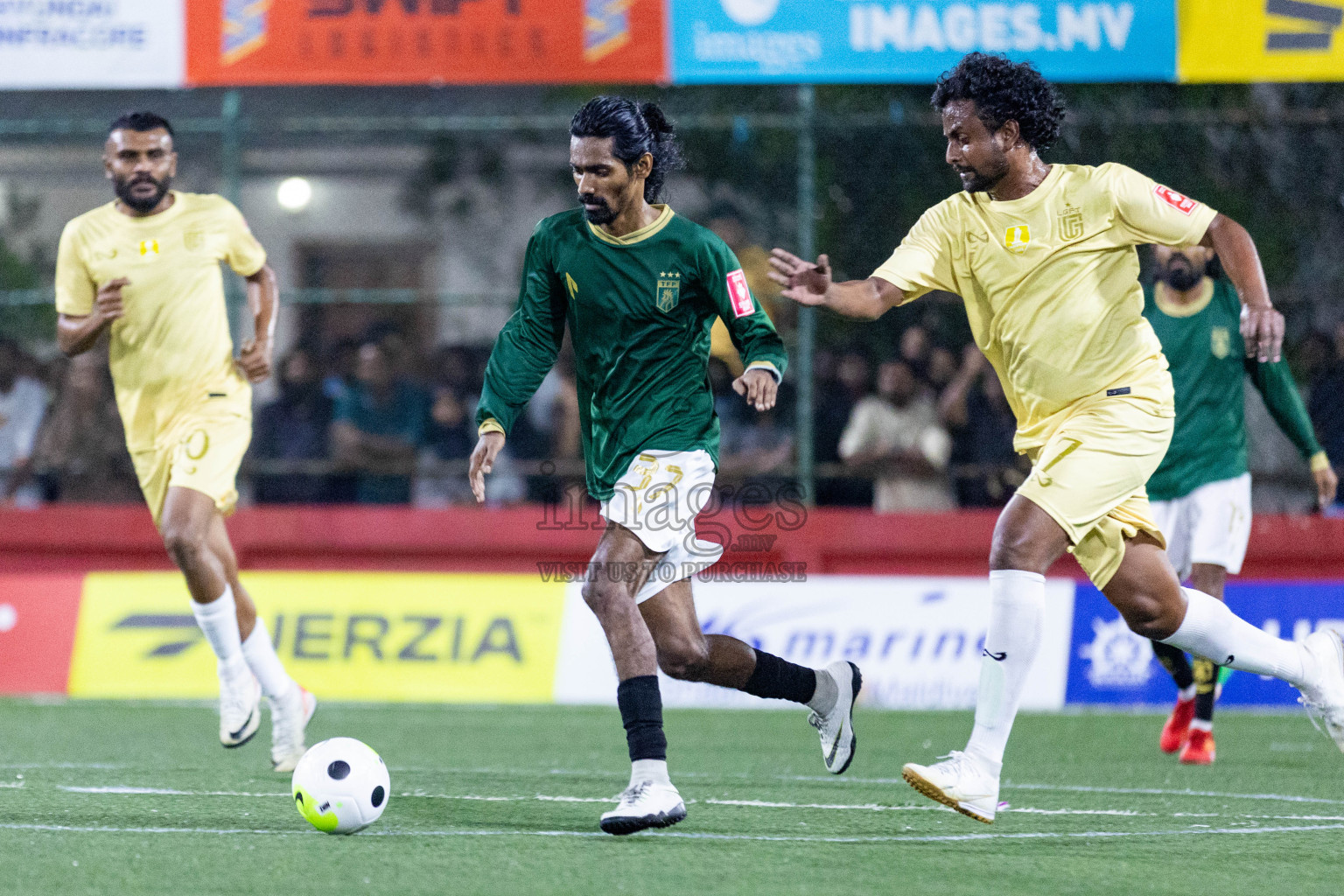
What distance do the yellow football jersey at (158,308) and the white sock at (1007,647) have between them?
12.4 ft

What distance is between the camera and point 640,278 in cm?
593

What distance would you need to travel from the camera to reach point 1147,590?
5840 mm

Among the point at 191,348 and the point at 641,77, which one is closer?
the point at 191,348

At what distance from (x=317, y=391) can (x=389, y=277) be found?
310 cm

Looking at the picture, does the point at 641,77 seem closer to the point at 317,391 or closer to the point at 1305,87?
the point at 317,391

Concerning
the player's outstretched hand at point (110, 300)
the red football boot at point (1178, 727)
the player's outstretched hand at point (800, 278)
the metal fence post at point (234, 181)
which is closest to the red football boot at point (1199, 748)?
the red football boot at point (1178, 727)

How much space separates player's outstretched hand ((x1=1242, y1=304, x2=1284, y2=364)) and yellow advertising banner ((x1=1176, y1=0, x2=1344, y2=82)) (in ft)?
20.9

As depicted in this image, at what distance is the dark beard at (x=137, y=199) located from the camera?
7926mm

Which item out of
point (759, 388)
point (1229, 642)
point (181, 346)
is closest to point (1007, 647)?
point (1229, 642)

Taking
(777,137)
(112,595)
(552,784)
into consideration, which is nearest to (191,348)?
(552,784)

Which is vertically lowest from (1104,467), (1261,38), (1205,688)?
(1205,688)

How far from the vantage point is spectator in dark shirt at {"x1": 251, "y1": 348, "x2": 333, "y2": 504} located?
1261cm

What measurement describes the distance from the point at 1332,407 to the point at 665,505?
24.3 ft

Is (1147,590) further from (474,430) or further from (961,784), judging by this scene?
(474,430)
